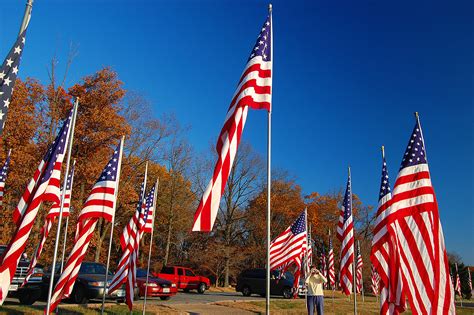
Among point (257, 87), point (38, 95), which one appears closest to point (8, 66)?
point (257, 87)

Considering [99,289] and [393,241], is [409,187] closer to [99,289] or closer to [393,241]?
[393,241]

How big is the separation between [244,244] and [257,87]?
39.6 metres

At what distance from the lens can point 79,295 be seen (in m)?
14.6

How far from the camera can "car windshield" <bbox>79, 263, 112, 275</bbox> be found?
15.5m

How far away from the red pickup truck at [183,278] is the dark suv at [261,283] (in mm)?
2984

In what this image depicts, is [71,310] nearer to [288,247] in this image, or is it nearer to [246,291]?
[288,247]

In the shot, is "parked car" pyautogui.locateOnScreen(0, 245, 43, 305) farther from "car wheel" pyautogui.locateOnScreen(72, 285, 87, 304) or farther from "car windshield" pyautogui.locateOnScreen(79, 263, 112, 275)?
"car windshield" pyautogui.locateOnScreen(79, 263, 112, 275)

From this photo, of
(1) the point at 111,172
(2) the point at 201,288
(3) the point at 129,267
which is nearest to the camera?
(1) the point at 111,172

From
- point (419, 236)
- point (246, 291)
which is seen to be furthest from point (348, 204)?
point (246, 291)

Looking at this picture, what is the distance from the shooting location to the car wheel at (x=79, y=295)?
14.5 metres

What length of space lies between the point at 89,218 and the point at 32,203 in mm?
2626

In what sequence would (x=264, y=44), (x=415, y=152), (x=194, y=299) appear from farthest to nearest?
1. (x=194, y=299)
2. (x=415, y=152)
3. (x=264, y=44)

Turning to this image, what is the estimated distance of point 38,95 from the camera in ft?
90.4

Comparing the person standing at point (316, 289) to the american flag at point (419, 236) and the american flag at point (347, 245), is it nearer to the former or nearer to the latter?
the american flag at point (347, 245)
